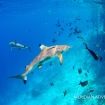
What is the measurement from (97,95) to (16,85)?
2341cm

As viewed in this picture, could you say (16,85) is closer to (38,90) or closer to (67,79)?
(38,90)

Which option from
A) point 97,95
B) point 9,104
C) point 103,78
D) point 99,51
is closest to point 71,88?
point 103,78

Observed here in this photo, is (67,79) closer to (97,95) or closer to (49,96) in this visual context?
(49,96)

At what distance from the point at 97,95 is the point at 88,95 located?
0.97 m

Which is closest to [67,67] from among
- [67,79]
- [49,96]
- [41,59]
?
[67,79]

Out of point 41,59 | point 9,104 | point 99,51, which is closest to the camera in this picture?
point 41,59

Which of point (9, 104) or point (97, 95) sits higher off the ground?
point (97, 95)

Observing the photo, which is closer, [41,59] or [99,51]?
[41,59]

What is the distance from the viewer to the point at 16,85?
36.6m

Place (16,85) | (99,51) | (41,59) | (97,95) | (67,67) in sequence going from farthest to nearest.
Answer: (16,85) < (67,67) < (99,51) < (97,95) < (41,59)

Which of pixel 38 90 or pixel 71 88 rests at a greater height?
pixel 71 88

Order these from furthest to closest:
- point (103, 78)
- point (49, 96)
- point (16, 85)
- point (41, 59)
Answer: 1. point (16, 85)
2. point (49, 96)
3. point (103, 78)
4. point (41, 59)

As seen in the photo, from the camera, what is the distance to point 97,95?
51.7ft

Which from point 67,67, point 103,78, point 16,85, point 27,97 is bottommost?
point 16,85
